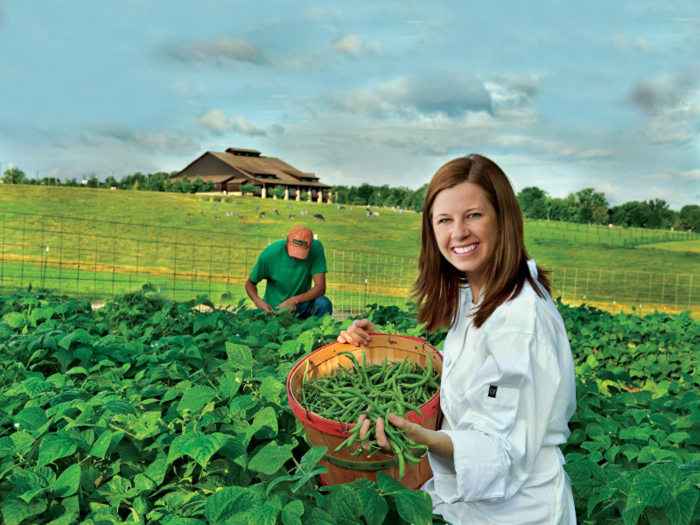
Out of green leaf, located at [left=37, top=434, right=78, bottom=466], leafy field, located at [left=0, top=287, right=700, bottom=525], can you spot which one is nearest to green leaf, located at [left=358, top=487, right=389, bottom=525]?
leafy field, located at [left=0, top=287, right=700, bottom=525]

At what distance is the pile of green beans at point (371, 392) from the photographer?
73.6 inches

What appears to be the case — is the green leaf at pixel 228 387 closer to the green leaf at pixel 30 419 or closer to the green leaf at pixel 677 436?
the green leaf at pixel 30 419

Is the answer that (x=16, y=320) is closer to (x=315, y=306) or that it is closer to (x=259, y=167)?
(x=315, y=306)

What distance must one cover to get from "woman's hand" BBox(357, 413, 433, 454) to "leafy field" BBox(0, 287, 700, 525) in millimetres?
146

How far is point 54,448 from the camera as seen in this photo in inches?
73.2

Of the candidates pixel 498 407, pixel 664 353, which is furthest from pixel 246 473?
pixel 664 353

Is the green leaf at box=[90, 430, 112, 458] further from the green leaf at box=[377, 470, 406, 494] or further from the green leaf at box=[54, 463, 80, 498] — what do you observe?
the green leaf at box=[377, 470, 406, 494]

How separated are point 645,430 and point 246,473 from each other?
193 cm

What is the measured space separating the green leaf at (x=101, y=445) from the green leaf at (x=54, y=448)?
6 cm

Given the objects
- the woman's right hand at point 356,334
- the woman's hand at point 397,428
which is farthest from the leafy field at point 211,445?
the woman's right hand at point 356,334

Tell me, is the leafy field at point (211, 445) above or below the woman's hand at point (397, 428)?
below

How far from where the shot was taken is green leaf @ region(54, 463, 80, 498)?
1747 millimetres

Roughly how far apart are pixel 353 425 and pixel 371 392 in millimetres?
253

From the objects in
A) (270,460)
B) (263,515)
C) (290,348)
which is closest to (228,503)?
(263,515)
